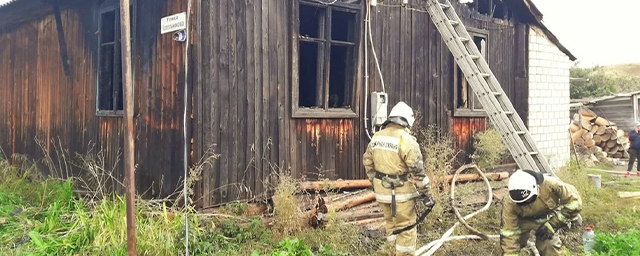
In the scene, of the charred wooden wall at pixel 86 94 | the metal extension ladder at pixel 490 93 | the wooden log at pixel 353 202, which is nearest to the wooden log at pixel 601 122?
the metal extension ladder at pixel 490 93

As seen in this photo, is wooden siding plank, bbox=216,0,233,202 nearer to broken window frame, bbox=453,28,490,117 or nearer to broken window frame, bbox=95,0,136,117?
broken window frame, bbox=95,0,136,117

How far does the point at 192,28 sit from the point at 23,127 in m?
5.60

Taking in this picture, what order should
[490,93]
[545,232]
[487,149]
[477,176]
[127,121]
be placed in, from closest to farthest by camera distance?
[127,121]
[545,232]
[490,93]
[477,176]
[487,149]

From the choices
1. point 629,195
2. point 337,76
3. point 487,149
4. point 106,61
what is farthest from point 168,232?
point 629,195

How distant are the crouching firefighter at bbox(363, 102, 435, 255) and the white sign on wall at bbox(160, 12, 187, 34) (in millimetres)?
2556

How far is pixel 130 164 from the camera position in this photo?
4539 millimetres

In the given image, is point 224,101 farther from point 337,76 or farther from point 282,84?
point 337,76

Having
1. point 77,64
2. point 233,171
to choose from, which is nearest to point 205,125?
point 233,171

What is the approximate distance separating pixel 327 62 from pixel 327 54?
0.12m

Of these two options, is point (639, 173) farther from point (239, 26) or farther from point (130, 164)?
point (130, 164)

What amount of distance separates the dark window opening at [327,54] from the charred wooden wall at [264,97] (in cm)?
25

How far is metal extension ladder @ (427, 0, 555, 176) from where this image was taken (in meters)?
7.28

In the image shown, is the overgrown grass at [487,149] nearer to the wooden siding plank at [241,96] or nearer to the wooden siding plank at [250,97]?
the wooden siding plank at [250,97]

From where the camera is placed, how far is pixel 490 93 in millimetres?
7715
